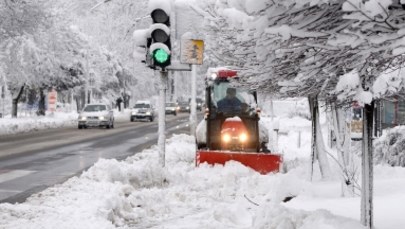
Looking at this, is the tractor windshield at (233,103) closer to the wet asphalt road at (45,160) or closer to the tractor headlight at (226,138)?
the tractor headlight at (226,138)

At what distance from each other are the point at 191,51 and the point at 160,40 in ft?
3.35

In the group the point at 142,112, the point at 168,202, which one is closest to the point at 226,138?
the point at 168,202

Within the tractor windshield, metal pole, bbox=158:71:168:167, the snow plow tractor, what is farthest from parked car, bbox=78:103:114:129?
metal pole, bbox=158:71:168:167

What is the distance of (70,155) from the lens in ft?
59.6

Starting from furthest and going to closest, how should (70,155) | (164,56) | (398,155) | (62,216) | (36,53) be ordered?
1. (36,53)
2. (70,155)
3. (398,155)
4. (164,56)
5. (62,216)

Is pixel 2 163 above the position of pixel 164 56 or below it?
below

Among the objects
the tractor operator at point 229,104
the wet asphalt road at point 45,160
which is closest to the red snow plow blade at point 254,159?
the tractor operator at point 229,104

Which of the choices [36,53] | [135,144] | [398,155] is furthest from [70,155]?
[36,53]

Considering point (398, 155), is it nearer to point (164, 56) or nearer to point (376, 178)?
point (376, 178)

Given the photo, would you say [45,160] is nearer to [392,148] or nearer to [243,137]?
[243,137]

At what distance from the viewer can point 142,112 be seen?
5028 cm

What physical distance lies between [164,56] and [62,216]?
4.37 meters

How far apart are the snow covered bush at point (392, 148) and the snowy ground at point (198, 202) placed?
2.56 metres

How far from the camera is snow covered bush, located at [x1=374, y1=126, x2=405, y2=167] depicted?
15078 millimetres
